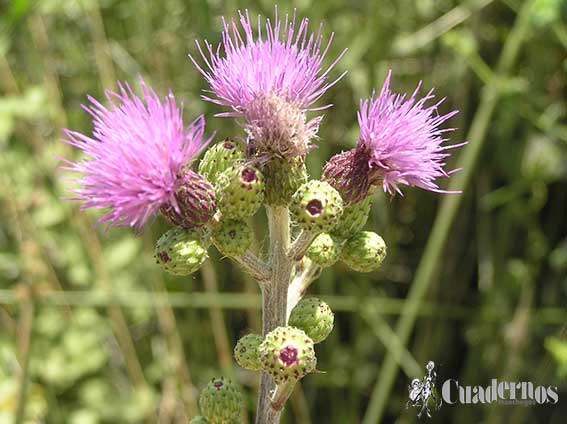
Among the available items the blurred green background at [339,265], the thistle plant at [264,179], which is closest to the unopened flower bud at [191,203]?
the thistle plant at [264,179]

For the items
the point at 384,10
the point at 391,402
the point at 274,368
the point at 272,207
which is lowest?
the point at 391,402

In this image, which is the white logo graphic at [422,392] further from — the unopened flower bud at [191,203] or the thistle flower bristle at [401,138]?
the unopened flower bud at [191,203]

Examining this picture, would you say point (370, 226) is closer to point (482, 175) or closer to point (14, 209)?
point (482, 175)

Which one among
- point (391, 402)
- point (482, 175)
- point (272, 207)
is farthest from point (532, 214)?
point (272, 207)

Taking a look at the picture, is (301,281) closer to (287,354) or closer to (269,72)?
(287,354)

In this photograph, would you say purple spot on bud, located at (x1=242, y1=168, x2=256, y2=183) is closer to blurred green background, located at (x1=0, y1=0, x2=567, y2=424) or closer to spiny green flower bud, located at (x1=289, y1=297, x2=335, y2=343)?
spiny green flower bud, located at (x1=289, y1=297, x2=335, y2=343)

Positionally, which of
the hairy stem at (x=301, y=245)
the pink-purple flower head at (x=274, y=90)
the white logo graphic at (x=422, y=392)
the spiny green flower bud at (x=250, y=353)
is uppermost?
the pink-purple flower head at (x=274, y=90)
